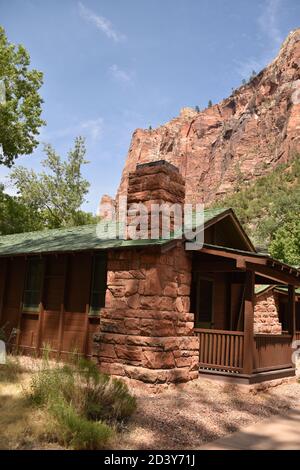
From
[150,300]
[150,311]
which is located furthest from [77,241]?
[150,311]

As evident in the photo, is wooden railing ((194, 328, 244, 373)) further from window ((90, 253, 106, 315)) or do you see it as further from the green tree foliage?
the green tree foliage

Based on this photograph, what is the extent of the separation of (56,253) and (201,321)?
175 inches

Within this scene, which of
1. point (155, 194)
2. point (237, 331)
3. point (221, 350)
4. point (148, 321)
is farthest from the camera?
point (237, 331)

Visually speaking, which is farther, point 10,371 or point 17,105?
point 17,105

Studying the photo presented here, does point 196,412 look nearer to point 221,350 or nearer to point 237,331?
point 221,350

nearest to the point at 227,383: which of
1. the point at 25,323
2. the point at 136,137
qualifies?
the point at 25,323

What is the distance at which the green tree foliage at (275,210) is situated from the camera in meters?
31.6

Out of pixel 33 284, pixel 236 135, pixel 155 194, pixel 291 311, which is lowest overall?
pixel 291 311

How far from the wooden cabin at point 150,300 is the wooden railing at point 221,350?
25 mm

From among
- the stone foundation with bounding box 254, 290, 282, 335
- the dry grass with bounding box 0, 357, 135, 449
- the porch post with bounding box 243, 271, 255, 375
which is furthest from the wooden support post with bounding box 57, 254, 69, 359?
the stone foundation with bounding box 254, 290, 282, 335

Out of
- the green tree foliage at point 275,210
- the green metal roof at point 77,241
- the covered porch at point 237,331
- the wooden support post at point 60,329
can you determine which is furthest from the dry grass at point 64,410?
the green tree foliage at point 275,210

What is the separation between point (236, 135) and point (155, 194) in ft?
347

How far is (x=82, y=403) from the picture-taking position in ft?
20.2

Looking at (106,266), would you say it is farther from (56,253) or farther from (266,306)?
(266,306)
